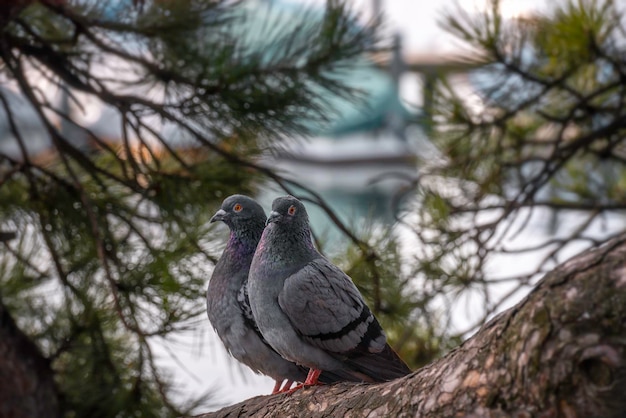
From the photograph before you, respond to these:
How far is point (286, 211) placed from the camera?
1.61 ft

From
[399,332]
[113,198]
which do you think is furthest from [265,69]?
[399,332]

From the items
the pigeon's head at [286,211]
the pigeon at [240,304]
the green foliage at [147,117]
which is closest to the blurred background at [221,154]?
the green foliage at [147,117]

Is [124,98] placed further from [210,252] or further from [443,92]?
[443,92]

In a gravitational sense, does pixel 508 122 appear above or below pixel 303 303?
A: above

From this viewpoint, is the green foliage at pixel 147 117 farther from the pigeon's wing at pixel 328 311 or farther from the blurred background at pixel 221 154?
the pigeon's wing at pixel 328 311

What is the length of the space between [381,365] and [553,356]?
21 cm

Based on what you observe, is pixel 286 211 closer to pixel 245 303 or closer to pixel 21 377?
pixel 245 303

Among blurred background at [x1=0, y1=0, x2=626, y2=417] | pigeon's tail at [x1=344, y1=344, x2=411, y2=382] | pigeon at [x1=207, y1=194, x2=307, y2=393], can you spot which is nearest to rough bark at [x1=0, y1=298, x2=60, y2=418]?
blurred background at [x1=0, y1=0, x2=626, y2=417]

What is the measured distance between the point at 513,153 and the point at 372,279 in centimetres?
56

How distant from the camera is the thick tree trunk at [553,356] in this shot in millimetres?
324

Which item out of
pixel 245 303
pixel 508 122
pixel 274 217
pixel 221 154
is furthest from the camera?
pixel 508 122

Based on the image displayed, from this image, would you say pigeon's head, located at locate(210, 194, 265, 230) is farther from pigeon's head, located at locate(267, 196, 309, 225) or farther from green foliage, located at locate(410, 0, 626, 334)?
green foliage, located at locate(410, 0, 626, 334)

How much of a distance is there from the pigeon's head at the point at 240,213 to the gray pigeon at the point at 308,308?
1.5 inches

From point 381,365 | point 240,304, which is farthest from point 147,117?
point 381,365
